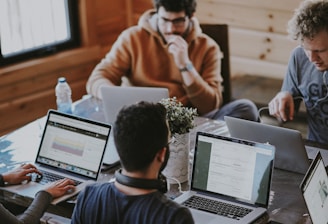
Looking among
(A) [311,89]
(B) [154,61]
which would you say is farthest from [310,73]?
(B) [154,61]

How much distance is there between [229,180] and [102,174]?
0.57 metres

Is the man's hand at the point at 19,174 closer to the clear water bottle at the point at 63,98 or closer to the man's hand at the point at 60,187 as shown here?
the man's hand at the point at 60,187

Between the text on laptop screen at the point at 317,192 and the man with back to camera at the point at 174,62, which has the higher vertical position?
the man with back to camera at the point at 174,62

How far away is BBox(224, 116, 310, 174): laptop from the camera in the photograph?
2625mm

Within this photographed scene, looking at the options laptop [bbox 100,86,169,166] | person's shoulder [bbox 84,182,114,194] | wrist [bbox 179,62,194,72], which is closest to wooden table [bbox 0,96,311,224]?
laptop [bbox 100,86,169,166]

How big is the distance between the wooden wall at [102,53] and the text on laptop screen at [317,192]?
231cm

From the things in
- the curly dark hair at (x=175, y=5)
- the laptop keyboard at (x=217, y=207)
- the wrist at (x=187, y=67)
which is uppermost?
the curly dark hair at (x=175, y=5)

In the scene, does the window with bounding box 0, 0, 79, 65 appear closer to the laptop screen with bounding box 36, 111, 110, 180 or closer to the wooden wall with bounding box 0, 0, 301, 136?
the wooden wall with bounding box 0, 0, 301, 136

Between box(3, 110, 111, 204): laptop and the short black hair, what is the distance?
695mm

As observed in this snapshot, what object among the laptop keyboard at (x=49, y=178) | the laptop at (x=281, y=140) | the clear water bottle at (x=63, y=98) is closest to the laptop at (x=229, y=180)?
the laptop at (x=281, y=140)

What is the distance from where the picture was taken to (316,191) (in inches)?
92.5

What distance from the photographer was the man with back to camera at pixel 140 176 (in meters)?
1.92

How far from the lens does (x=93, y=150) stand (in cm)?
268

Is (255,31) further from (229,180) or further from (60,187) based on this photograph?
(60,187)
